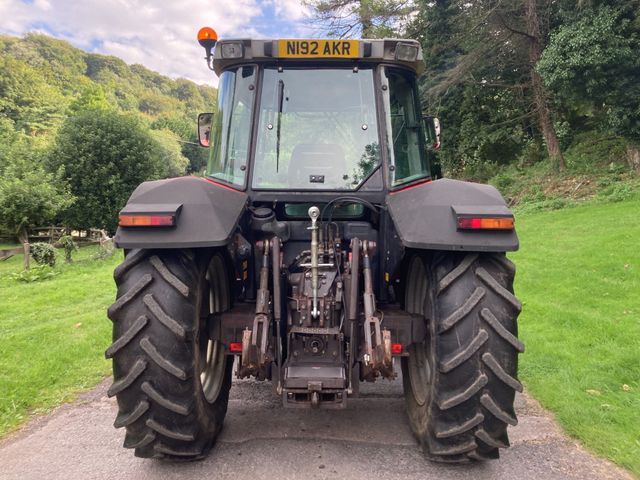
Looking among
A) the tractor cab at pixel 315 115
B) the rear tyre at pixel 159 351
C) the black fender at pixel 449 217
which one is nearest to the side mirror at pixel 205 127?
the tractor cab at pixel 315 115

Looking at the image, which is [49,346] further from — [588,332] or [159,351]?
[588,332]

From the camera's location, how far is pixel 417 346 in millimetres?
3223

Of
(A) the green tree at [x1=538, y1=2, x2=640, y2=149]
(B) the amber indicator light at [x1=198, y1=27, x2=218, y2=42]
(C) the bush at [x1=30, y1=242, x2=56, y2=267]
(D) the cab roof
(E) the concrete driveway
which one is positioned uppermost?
(A) the green tree at [x1=538, y1=2, x2=640, y2=149]

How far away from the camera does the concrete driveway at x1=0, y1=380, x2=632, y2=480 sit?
2.69 meters

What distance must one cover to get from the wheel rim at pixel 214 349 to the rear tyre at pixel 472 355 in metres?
1.30

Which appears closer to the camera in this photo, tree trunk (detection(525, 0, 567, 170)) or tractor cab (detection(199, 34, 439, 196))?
tractor cab (detection(199, 34, 439, 196))

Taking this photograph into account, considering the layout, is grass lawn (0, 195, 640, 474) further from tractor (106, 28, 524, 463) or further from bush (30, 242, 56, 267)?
bush (30, 242, 56, 267)

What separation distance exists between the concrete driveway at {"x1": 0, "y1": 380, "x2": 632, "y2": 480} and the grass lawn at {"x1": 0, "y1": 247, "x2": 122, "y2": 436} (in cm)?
43

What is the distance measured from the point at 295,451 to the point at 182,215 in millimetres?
1522

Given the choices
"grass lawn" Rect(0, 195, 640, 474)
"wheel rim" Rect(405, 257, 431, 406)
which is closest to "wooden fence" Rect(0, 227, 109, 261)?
"grass lawn" Rect(0, 195, 640, 474)

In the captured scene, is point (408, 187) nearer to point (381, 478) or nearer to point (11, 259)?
point (381, 478)

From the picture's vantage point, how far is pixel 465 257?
261cm

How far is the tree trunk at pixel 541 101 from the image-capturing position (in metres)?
16.7

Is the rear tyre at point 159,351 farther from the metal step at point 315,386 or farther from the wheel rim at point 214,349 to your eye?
the metal step at point 315,386
